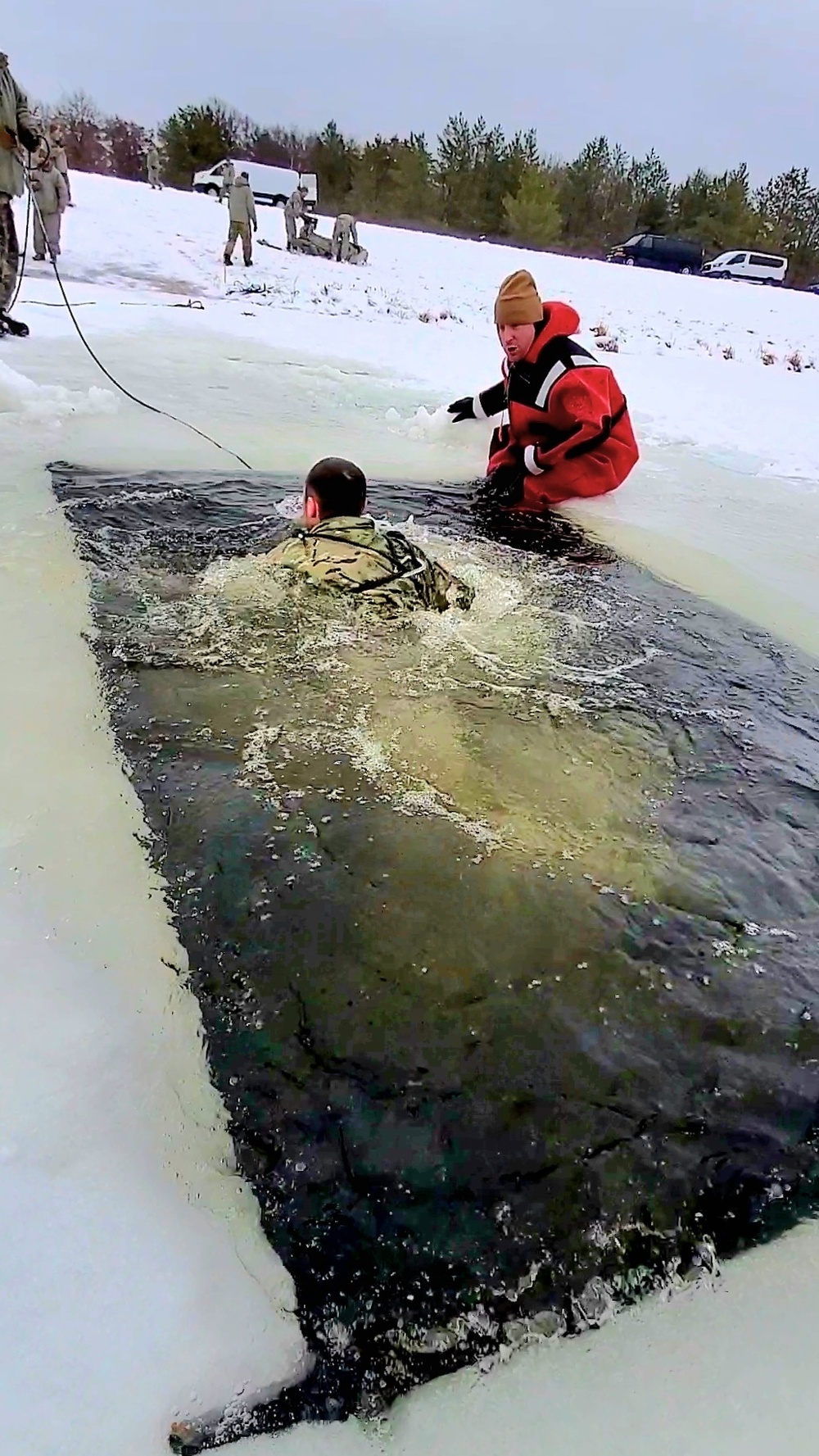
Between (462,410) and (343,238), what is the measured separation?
16.6 meters

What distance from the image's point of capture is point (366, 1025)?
62.5 inches

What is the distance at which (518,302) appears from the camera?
16.0 ft

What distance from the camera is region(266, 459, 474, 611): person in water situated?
3412 millimetres

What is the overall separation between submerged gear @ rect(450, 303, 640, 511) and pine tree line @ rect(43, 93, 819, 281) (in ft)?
119

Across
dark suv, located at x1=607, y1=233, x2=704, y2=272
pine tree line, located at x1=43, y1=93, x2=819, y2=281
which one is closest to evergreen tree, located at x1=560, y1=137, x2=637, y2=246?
pine tree line, located at x1=43, y1=93, x2=819, y2=281

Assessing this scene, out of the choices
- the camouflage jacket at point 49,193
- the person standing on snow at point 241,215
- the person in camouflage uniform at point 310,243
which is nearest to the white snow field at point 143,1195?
the camouflage jacket at point 49,193

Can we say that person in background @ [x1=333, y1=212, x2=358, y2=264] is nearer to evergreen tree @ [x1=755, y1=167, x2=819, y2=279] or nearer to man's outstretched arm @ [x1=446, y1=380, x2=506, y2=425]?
man's outstretched arm @ [x1=446, y1=380, x2=506, y2=425]

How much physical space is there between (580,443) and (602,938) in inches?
154

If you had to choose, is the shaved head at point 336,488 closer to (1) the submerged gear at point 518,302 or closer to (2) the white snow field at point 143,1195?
(2) the white snow field at point 143,1195

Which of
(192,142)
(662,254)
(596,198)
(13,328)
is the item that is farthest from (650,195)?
(13,328)

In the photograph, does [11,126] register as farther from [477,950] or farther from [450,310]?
[450,310]

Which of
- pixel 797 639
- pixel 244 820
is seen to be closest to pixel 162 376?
pixel 797 639

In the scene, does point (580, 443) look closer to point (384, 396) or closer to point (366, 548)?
point (366, 548)

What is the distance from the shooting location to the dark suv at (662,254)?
30.5 meters
